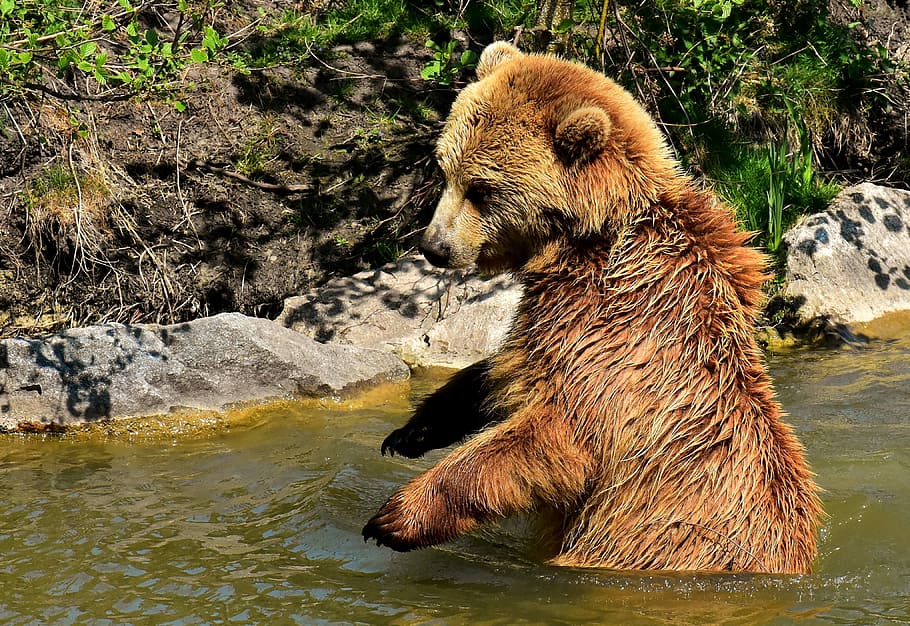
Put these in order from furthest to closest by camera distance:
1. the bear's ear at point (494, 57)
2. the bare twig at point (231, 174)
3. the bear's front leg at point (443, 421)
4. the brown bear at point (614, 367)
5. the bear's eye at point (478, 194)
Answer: the bare twig at point (231, 174) → the bear's front leg at point (443, 421) → the bear's ear at point (494, 57) → the bear's eye at point (478, 194) → the brown bear at point (614, 367)

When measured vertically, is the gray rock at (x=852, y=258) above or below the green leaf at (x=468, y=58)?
below

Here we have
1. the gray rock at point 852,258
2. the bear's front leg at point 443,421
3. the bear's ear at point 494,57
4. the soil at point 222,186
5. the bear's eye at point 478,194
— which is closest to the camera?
the bear's eye at point 478,194

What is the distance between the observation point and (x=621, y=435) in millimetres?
3879

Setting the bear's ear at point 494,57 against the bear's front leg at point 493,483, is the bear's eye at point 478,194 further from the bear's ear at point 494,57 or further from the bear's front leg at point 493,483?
the bear's front leg at point 493,483

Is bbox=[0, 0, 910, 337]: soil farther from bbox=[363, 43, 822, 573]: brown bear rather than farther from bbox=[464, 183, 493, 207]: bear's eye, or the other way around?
bbox=[363, 43, 822, 573]: brown bear

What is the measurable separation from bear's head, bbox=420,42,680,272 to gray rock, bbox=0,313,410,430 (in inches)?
113

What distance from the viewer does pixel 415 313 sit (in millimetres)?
8008

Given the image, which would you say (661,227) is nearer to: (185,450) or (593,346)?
(593,346)

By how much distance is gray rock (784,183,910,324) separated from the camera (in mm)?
8148

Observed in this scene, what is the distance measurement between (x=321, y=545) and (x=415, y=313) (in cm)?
365

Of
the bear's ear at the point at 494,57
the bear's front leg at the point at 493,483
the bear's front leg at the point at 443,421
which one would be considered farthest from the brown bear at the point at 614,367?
the bear's front leg at the point at 443,421

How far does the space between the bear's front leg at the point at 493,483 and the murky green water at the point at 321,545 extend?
11.7 inches

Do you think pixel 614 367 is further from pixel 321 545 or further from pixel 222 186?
pixel 222 186

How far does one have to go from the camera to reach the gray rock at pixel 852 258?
815cm
